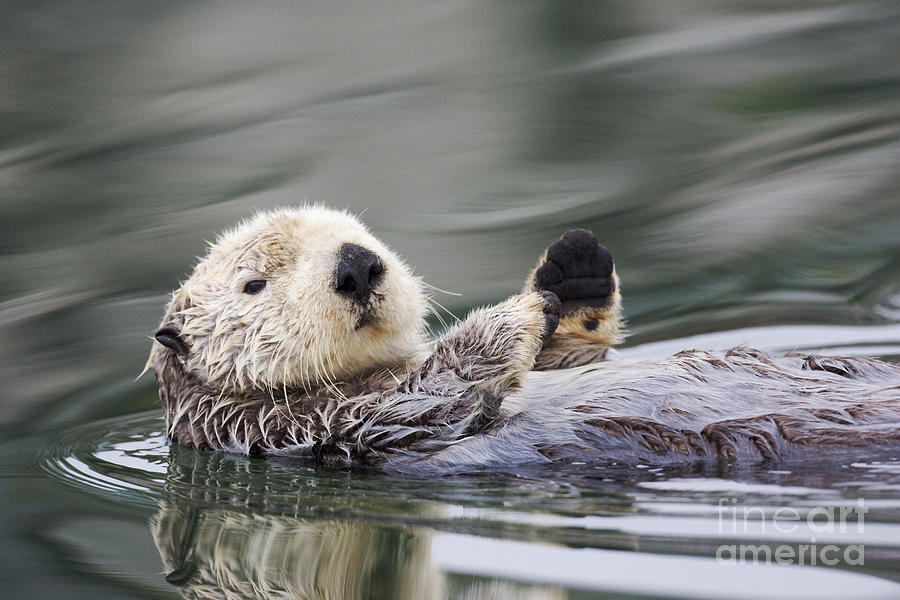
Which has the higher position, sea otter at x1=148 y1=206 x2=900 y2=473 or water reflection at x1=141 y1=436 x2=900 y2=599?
sea otter at x1=148 y1=206 x2=900 y2=473

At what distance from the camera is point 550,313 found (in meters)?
3.72

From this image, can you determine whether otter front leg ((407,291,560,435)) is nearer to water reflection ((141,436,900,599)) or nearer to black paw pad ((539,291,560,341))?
black paw pad ((539,291,560,341))

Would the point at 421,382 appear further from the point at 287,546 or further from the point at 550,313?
the point at 287,546

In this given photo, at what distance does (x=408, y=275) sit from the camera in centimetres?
404

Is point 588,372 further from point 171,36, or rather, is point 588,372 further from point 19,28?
point 19,28

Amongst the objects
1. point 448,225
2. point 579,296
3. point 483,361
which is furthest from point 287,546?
point 448,225

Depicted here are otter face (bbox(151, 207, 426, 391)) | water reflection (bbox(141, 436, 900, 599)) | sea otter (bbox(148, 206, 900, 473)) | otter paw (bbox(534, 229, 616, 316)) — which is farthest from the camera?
otter paw (bbox(534, 229, 616, 316))

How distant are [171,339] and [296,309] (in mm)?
584

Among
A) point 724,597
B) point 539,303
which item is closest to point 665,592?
point 724,597

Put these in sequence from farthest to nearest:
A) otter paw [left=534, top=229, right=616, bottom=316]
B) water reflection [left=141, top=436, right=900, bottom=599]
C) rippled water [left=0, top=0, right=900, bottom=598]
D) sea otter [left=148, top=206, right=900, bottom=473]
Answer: otter paw [left=534, top=229, right=616, bottom=316]
sea otter [left=148, top=206, right=900, bottom=473]
rippled water [left=0, top=0, right=900, bottom=598]
water reflection [left=141, top=436, right=900, bottom=599]

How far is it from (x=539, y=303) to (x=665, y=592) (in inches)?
53.2

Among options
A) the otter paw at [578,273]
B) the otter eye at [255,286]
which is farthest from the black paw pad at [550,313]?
the otter eye at [255,286]

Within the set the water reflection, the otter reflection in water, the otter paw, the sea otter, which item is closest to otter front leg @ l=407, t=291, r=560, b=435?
the sea otter

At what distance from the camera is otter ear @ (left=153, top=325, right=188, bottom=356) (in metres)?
3.95
